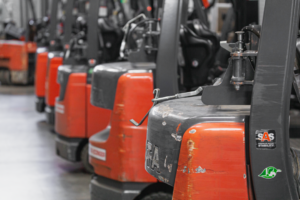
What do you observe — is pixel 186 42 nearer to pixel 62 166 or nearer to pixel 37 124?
pixel 62 166

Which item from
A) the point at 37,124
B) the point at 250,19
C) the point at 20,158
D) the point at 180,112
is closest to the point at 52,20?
the point at 37,124

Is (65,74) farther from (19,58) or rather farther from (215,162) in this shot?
(19,58)

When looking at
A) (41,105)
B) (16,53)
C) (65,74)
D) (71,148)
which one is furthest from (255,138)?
(16,53)

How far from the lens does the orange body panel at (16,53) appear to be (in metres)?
12.2

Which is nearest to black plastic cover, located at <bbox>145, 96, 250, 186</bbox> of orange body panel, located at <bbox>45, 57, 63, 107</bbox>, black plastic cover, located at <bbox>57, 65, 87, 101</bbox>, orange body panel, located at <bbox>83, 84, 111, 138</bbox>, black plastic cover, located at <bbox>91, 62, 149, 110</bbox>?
black plastic cover, located at <bbox>91, 62, 149, 110</bbox>

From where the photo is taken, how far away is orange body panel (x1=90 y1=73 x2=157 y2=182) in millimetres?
2736

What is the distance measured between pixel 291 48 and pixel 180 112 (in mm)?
447

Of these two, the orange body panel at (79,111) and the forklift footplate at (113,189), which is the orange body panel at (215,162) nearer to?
the forklift footplate at (113,189)

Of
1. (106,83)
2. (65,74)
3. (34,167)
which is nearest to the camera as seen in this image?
(106,83)

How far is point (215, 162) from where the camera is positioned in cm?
148

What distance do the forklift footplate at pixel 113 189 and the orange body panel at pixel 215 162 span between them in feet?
4.20

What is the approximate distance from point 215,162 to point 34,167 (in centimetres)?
368

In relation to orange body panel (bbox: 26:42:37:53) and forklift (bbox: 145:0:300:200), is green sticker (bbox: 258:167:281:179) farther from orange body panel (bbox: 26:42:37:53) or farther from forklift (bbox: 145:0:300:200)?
orange body panel (bbox: 26:42:37:53)

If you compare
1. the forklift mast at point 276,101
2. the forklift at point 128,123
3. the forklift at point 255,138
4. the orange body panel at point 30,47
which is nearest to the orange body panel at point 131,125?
the forklift at point 128,123
